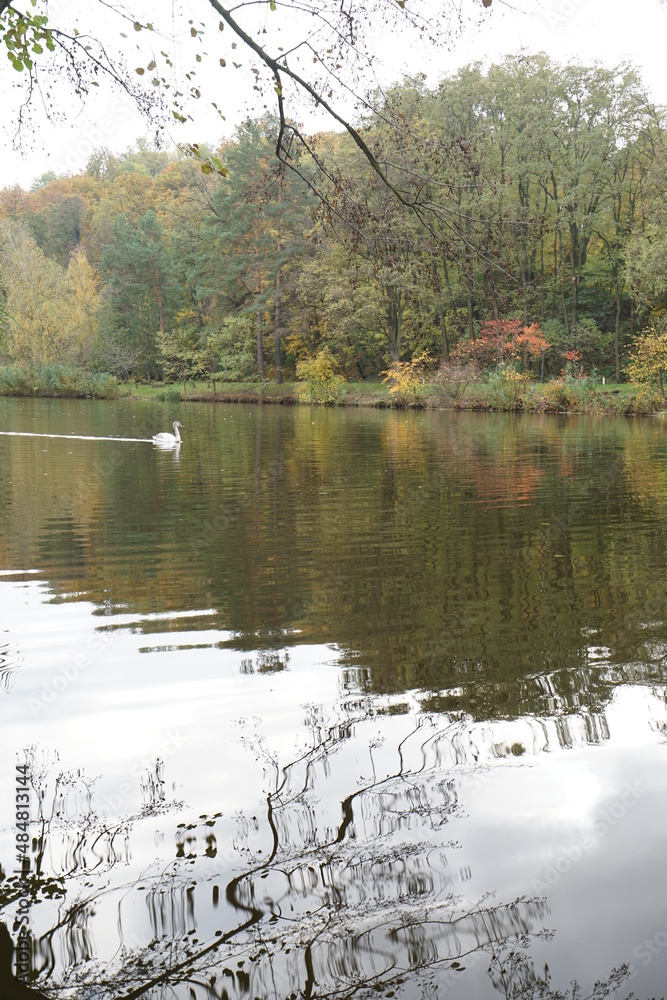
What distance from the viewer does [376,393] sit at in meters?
48.4

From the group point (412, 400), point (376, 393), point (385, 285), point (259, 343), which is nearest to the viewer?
point (385, 285)

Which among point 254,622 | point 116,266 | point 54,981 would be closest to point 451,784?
point 54,981

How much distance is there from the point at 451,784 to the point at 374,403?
4347 cm

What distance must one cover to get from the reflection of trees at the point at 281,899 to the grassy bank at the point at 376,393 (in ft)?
112

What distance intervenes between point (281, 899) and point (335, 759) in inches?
45.2

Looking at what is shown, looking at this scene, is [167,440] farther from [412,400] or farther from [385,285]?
[412,400]

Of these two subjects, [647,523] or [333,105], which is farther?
[647,523]

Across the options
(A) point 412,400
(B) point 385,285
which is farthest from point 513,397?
(B) point 385,285

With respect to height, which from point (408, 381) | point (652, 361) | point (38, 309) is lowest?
point (408, 381)

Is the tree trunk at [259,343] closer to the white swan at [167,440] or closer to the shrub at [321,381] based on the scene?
the shrub at [321,381]

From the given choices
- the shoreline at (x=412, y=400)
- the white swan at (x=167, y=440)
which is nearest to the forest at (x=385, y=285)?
the shoreline at (x=412, y=400)

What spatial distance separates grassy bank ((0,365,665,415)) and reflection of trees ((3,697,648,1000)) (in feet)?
112

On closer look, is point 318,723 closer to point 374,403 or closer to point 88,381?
point 374,403

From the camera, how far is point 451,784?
3889 mm
